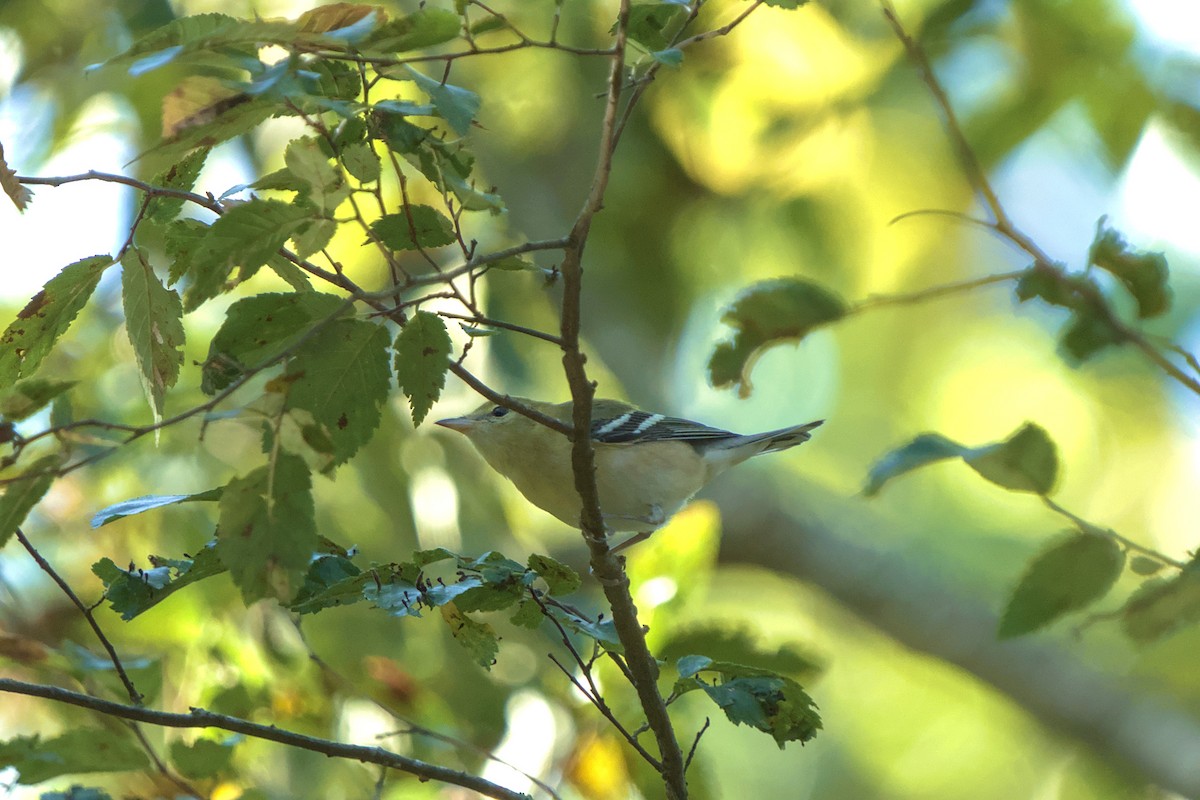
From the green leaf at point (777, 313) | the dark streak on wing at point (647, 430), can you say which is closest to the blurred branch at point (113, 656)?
the green leaf at point (777, 313)

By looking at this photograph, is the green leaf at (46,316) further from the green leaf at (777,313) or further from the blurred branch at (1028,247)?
the blurred branch at (1028,247)

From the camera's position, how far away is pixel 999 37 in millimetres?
4645

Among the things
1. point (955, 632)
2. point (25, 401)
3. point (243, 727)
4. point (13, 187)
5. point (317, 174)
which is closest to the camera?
point (25, 401)

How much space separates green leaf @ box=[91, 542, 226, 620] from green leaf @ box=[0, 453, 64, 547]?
41cm

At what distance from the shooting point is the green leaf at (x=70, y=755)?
211 cm

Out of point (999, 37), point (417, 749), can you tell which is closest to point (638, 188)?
point (999, 37)

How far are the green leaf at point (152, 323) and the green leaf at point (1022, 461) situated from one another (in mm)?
1372

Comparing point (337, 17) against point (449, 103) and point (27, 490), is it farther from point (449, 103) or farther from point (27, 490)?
point (27, 490)

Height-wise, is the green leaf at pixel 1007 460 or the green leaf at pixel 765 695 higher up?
the green leaf at pixel 1007 460

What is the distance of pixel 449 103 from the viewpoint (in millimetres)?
1575

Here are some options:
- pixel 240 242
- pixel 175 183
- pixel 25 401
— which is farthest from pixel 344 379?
pixel 175 183

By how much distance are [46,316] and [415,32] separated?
879 mm

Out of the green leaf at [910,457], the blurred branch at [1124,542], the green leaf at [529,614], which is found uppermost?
the green leaf at [910,457]

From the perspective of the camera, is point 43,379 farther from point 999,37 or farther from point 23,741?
point 999,37
